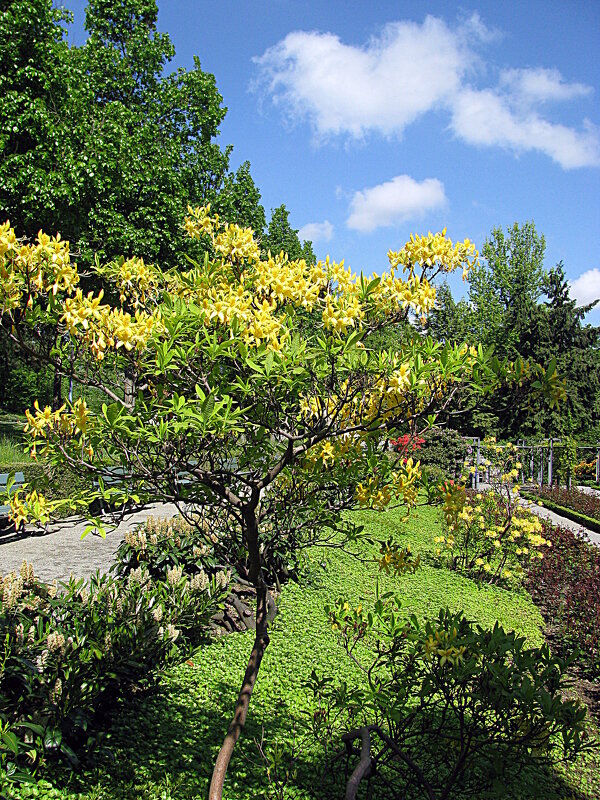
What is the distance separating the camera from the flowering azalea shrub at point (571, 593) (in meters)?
4.86

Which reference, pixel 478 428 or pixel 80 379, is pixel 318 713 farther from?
pixel 478 428

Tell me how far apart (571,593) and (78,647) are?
507cm

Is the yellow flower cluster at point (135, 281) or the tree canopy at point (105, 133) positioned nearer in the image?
the yellow flower cluster at point (135, 281)

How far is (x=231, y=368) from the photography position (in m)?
2.00

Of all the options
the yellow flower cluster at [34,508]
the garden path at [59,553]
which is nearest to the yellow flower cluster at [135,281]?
the yellow flower cluster at [34,508]

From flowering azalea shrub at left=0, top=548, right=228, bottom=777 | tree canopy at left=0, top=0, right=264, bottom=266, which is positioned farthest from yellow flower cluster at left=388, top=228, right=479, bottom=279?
tree canopy at left=0, top=0, right=264, bottom=266

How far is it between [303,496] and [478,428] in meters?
22.4

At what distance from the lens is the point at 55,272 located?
2.00 meters

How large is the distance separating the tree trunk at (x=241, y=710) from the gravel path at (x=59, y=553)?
12.9ft

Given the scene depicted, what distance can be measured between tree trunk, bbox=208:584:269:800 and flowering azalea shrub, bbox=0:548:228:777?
76cm

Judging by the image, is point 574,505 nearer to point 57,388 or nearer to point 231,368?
point 57,388

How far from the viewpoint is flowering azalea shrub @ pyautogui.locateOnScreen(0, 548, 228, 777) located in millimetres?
2674

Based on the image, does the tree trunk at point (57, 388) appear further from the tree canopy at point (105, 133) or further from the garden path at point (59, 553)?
the tree canopy at point (105, 133)

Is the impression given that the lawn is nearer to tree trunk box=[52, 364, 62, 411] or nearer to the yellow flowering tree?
the yellow flowering tree
